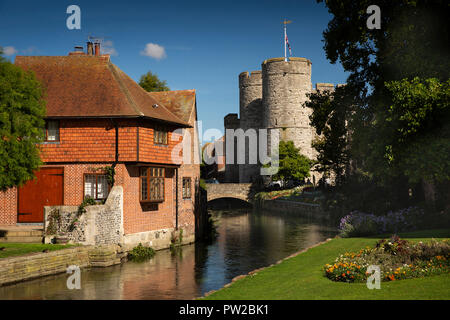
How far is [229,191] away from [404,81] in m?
46.8

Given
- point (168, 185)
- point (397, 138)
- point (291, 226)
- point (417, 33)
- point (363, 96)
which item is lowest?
point (291, 226)

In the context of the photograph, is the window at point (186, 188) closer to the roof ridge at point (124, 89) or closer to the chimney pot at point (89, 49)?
the roof ridge at point (124, 89)

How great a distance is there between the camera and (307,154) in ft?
240

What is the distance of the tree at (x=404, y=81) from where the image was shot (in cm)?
1780

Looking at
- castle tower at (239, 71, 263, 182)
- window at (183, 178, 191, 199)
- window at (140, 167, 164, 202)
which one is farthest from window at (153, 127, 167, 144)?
castle tower at (239, 71, 263, 182)

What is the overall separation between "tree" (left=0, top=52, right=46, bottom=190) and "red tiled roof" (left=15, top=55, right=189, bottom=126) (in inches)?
144

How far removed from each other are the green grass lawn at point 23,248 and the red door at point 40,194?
3.62 metres

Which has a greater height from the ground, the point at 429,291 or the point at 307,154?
the point at 307,154

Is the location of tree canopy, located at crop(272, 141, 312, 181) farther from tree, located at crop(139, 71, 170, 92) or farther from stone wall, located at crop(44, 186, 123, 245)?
stone wall, located at crop(44, 186, 123, 245)

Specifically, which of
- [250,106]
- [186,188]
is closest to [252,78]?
[250,106]

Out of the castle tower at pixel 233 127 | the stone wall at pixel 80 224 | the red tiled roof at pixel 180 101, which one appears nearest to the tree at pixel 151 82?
the red tiled roof at pixel 180 101
